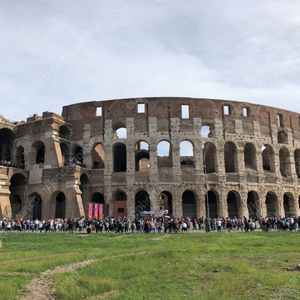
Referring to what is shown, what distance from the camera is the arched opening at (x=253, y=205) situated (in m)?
35.1

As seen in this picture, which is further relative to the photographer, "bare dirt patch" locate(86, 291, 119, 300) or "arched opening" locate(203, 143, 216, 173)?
"arched opening" locate(203, 143, 216, 173)

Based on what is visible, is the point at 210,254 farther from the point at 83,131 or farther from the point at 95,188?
the point at 83,131

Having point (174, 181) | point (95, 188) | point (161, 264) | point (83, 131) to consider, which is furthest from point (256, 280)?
point (83, 131)

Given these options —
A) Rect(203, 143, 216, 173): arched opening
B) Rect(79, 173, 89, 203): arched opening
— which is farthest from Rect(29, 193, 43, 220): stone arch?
Rect(203, 143, 216, 173): arched opening

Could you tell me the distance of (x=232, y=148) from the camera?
3666 cm

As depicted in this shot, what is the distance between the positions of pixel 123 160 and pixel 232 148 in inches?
486

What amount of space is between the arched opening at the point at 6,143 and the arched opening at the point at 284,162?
100.0 ft

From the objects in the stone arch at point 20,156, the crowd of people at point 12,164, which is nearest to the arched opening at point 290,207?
the crowd of people at point 12,164

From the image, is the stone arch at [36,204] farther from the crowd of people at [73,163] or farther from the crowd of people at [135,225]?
the crowd of people at [135,225]

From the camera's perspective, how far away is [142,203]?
1371 inches

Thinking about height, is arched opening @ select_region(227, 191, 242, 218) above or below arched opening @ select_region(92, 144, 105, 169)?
below

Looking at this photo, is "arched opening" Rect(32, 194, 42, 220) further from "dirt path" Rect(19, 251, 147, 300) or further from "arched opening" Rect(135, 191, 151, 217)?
"dirt path" Rect(19, 251, 147, 300)

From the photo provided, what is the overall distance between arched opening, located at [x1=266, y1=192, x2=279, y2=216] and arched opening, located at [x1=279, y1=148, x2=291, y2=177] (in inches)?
129

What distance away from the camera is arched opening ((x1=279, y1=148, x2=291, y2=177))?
38.0m
